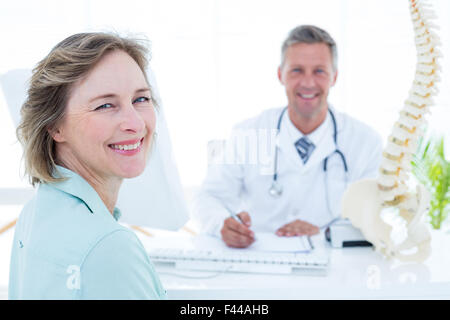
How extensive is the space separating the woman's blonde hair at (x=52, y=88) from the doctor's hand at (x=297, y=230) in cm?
79

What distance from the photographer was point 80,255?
2.10 ft

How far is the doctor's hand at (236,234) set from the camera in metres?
1.33

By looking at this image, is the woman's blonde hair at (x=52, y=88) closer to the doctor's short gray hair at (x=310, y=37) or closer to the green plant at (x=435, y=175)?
the doctor's short gray hair at (x=310, y=37)

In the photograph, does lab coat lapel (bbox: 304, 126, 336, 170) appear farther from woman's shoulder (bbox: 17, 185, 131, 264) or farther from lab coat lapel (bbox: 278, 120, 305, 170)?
woman's shoulder (bbox: 17, 185, 131, 264)

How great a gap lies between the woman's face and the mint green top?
0.08 meters

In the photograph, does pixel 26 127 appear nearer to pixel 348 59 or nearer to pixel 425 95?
pixel 425 95

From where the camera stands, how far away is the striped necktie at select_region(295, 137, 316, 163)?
1.82 metres

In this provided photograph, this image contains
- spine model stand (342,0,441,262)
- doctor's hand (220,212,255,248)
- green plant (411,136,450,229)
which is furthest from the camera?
green plant (411,136,450,229)

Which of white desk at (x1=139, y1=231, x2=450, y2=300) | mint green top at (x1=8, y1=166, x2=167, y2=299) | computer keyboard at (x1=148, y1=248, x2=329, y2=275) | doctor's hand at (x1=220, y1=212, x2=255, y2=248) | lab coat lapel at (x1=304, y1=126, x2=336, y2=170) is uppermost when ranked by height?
lab coat lapel at (x1=304, y1=126, x2=336, y2=170)

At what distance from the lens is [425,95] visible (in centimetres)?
117

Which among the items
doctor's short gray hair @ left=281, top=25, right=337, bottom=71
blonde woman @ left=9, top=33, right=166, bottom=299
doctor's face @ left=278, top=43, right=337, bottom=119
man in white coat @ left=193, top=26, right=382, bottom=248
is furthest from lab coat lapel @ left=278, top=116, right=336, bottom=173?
blonde woman @ left=9, top=33, right=166, bottom=299

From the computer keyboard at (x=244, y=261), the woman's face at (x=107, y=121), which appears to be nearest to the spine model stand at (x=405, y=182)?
the computer keyboard at (x=244, y=261)

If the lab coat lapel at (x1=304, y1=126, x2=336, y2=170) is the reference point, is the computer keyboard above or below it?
below
